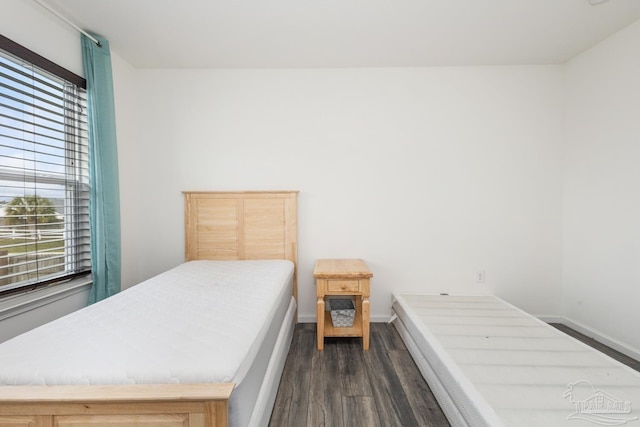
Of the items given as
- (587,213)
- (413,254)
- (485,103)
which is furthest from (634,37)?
(413,254)

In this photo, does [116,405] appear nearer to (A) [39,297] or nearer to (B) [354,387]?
(B) [354,387]

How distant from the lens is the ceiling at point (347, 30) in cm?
174

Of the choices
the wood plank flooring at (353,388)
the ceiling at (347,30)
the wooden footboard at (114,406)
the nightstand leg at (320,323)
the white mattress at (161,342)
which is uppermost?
the ceiling at (347,30)

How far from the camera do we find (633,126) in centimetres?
193

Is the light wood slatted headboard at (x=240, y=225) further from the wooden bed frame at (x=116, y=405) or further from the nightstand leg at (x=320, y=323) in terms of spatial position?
the wooden bed frame at (x=116, y=405)

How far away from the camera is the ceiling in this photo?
5.70 ft

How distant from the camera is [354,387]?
1.63 meters

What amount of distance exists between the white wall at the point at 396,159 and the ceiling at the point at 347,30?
158 mm

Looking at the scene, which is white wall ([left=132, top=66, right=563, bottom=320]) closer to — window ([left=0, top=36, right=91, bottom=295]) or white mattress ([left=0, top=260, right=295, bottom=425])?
window ([left=0, top=36, right=91, bottom=295])

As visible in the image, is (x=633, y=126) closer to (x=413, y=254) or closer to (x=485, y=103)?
(x=485, y=103)

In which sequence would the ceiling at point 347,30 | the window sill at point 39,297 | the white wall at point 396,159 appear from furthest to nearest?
the white wall at point 396,159
the ceiling at point 347,30
the window sill at point 39,297

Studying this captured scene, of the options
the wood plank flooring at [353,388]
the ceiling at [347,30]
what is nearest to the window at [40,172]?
the ceiling at [347,30]

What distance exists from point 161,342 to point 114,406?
0.24 m

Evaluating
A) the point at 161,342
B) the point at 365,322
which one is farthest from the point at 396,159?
the point at 161,342
